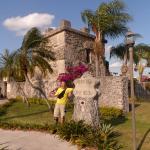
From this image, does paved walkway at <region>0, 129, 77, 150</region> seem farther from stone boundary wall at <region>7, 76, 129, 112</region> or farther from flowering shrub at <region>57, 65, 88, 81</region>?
flowering shrub at <region>57, 65, 88, 81</region>

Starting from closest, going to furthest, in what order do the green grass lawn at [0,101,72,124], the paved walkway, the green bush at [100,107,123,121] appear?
the paved walkway
the green grass lawn at [0,101,72,124]
the green bush at [100,107,123,121]

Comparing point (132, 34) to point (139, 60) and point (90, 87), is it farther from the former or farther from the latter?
point (139, 60)

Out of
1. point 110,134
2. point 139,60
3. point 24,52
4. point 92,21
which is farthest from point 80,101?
point 139,60

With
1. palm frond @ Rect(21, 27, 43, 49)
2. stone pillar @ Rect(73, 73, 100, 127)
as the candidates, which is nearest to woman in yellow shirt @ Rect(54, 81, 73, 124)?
stone pillar @ Rect(73, 73, 100, 127)

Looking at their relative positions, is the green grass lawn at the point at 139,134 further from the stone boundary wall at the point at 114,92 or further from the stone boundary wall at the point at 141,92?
the stone boundary wall at the point at 141,92

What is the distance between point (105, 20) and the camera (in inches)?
1036

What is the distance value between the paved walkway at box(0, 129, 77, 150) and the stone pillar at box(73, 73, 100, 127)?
1536mm

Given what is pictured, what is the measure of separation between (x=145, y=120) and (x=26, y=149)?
921 centimetres

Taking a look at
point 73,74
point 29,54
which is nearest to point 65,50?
point 73,74

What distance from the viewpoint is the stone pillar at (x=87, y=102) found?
12.3 meters

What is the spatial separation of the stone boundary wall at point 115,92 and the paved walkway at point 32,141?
→ 29.8 ft

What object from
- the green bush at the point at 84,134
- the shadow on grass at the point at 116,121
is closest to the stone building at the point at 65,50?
the shadow on grass at the point at 116,121

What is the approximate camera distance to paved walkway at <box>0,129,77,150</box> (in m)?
10.3

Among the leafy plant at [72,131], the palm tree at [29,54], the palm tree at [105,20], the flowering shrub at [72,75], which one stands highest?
the palm tree at [105,20]
